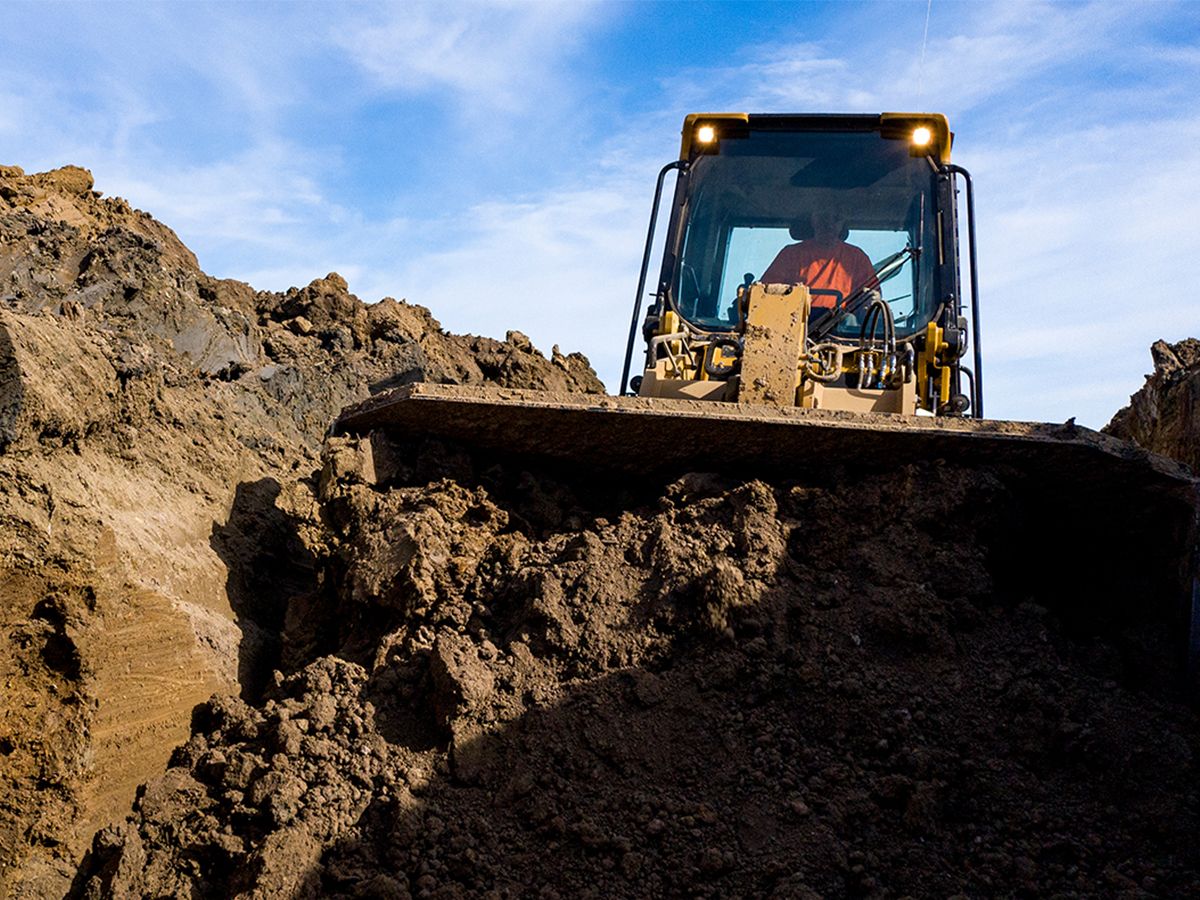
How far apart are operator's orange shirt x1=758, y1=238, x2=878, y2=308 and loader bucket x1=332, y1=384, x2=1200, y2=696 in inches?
61.4

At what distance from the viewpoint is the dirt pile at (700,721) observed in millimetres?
3145

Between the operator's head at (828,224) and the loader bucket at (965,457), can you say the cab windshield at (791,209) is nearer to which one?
the operator's head at (828,224)

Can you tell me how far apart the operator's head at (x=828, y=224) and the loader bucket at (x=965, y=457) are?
1.96 meters

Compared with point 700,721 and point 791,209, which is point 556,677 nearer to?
point 700,721

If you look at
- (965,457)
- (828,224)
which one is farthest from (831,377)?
(828,224)

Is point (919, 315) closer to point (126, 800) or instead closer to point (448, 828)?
point (448, 828)

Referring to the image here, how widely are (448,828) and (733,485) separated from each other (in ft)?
5.32

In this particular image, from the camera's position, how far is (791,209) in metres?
5.98

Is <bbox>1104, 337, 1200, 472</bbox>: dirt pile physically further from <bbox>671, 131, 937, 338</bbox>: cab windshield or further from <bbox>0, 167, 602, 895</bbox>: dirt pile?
<bbox>0, 167, 602, 895</bbox>: dirt pile

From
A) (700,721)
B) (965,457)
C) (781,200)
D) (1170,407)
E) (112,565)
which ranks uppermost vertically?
(781,200)

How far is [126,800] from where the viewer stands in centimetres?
355

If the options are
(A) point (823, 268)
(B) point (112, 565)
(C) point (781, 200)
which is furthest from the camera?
(C) point (781, 200)

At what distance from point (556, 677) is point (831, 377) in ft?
6.47

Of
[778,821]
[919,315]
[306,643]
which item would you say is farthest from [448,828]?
[919,315]
